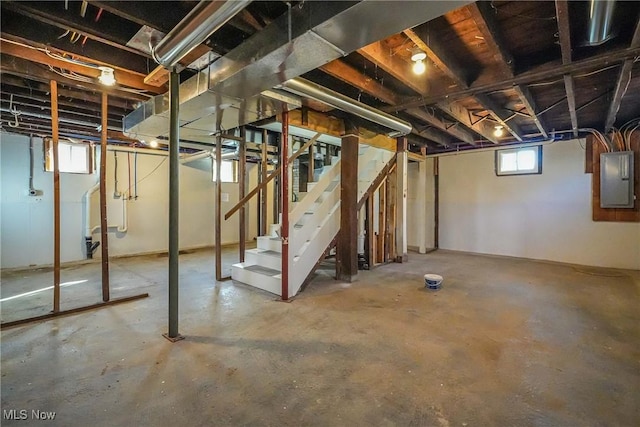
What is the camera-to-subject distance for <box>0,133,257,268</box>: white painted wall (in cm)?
489

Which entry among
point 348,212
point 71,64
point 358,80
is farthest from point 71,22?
point 348,212

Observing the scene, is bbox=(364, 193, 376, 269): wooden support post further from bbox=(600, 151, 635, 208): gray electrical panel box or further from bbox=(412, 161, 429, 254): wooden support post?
bbox=(600, 151, 635, 208): gray electrical panel box

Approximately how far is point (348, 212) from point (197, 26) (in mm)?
2944

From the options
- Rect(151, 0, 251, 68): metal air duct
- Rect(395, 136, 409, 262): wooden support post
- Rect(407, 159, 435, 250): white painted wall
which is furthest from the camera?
Rect(407, 159, 435, 250): white painted wall

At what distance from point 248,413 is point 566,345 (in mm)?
2454

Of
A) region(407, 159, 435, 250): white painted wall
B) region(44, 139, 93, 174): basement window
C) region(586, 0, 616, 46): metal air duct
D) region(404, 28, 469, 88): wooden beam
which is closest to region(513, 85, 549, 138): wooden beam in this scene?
region(404, 28, 469, 88): wooden beam

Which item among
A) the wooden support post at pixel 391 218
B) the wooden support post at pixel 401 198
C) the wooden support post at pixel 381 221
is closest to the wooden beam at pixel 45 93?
the wooden support post at pixel 381 221

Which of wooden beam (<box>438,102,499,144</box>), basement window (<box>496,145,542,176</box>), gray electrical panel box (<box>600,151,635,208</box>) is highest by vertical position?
wooden beam (<box>438,102,499,144</box>)

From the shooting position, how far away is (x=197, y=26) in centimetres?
161

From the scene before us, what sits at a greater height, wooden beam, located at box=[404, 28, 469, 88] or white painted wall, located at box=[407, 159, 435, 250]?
wooden beam, located at box=[404, 28, 469, 88]

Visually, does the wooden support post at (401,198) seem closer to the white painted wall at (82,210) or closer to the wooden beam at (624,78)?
the wooden beam at (624,78)

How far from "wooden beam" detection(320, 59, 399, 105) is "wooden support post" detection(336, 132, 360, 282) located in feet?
2.67

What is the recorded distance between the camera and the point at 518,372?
6.46 feet

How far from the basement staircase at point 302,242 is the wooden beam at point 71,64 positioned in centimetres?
214
